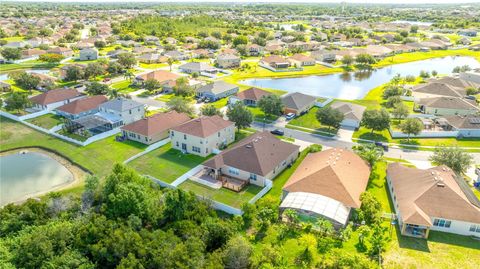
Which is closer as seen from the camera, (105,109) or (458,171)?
(458,171)

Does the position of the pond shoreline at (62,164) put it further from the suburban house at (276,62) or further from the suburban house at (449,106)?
the suburban house at (276,62)

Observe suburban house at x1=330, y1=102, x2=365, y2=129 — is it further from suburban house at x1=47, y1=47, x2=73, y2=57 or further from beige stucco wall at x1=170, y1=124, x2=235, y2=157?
suburban house at x1=47, y1=47, x2=73, y2=57

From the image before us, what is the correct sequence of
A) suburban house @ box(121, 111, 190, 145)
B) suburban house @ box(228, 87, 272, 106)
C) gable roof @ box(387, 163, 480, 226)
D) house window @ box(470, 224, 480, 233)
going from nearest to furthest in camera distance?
house window @ box(470, 224, 480, 233) → gable roof @ box(387, 163, 480, 226) → suburban house @ box(121, 111, 190, 145) → suburban house @ box(228, 87, 272, 106)

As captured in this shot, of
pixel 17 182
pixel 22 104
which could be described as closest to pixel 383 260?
pixel 17 182

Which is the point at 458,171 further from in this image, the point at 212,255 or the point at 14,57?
the point at 14,57

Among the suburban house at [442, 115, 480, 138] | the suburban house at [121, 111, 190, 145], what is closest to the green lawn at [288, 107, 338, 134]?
the suburban house at [442, 115, 480, 138]

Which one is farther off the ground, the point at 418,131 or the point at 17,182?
the point at 418,131

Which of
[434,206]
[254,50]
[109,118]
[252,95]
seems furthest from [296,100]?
[254,50]
